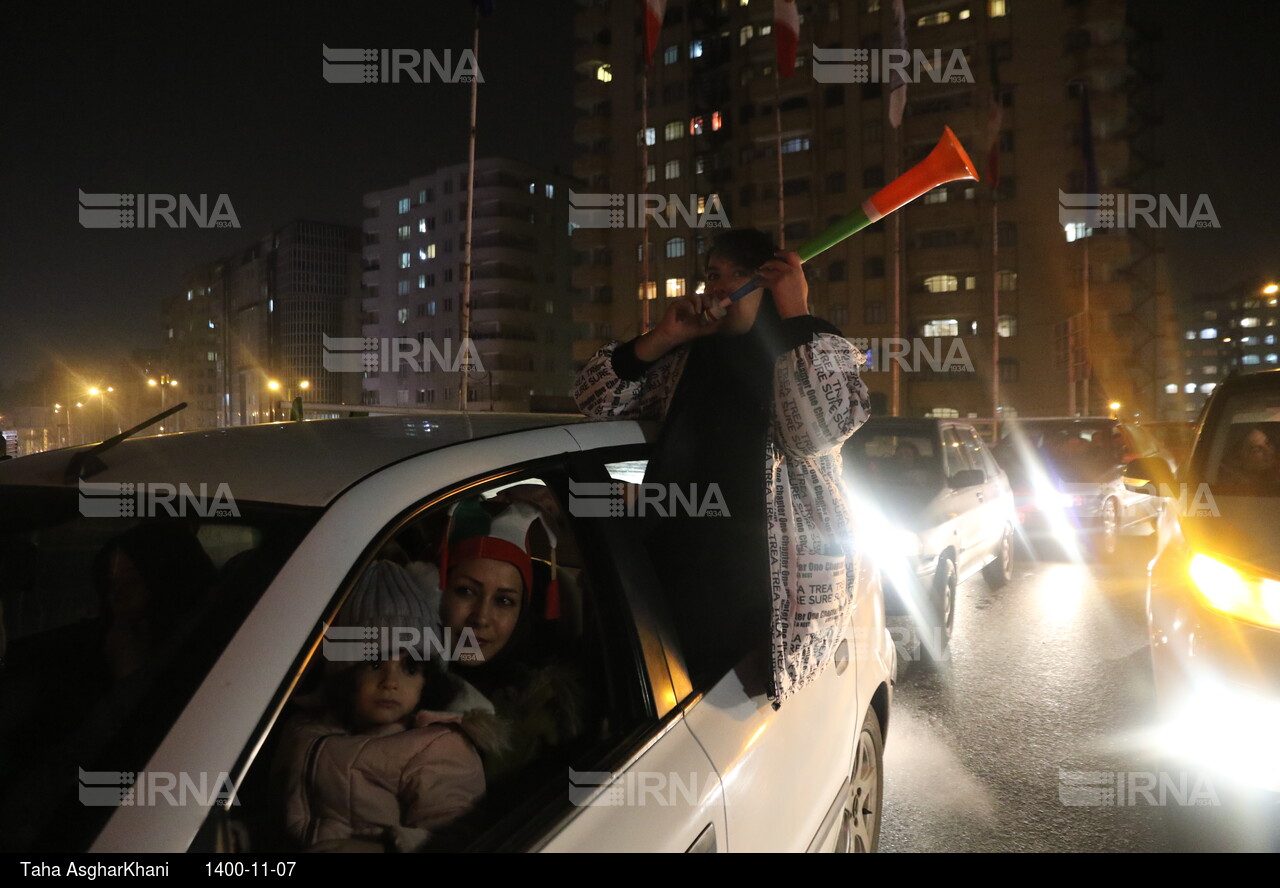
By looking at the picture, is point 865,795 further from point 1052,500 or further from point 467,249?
point 467,249

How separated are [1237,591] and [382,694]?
333 centimetres

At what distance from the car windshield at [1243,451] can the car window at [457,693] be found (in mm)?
3763

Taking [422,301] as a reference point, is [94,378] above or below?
below

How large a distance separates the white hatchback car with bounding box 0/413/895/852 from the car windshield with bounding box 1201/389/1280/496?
10.9 ft

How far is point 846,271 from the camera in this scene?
4941 centimetres

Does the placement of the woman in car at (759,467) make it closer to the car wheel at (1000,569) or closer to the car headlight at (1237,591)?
the car headlight at (1237,591)

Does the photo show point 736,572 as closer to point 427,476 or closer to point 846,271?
point 427,476

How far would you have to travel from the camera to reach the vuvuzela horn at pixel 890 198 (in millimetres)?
2264

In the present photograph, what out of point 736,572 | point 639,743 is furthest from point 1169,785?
point 639,743

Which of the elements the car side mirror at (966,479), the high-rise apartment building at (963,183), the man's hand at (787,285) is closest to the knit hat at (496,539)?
the man's hand at (787,285)

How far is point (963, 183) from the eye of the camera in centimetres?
4422

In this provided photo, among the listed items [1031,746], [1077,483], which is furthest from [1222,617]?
[1077,483]

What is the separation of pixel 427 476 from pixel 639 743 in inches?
26.1

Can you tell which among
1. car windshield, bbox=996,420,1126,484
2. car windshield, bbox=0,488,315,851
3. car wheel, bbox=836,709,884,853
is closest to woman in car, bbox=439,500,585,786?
car windshield, bbox=0,488,315,851
